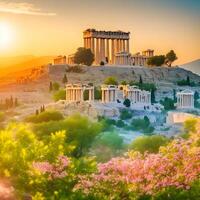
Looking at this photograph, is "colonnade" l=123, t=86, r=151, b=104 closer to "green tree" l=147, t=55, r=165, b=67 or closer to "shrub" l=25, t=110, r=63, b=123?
"shrub" l=25, t=110, r=63, b=123

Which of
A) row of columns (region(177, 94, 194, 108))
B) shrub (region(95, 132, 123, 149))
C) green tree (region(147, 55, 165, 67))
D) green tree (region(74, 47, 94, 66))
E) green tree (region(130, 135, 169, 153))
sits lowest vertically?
row of columns (region(177, 94, 194, 108))

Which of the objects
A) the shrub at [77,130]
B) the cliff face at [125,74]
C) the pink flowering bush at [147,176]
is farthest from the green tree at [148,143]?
the cliff face at [125,74]

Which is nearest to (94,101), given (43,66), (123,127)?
(123,127)

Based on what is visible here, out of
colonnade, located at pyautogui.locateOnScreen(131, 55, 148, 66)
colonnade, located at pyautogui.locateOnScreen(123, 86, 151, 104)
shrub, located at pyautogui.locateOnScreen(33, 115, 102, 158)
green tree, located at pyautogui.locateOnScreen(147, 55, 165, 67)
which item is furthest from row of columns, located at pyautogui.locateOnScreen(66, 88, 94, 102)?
colonnade, located at pyautogui.locateOnScreen(131, 55, 148, 66)

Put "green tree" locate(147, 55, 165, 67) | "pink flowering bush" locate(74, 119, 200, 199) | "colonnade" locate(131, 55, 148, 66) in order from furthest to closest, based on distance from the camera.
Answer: "colonnade" locate(131, 55, 148, 66), "green tree" locate(147, 55, 165, 67), "pink flowering bush" locate(74, 119, 200, 199)

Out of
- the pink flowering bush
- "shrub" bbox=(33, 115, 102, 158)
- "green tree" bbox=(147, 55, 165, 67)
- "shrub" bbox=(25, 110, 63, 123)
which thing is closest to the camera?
the pink flowering bush

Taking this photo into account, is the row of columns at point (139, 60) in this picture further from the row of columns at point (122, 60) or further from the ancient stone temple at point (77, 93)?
the ancient stone temple at point (77, 93)

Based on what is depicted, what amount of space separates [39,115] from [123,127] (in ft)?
7.43

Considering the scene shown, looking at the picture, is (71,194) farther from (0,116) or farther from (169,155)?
(0,116)

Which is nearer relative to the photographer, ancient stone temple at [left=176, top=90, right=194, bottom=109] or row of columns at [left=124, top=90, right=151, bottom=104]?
row of columns at [left=124, top=90, right=151, bottom=104]

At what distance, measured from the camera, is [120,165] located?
588 cm

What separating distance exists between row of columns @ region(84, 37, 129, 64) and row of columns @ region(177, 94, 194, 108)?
29.3 feet

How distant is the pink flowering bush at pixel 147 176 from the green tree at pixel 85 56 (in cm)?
2698

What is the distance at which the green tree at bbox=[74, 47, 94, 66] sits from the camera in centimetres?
3291
